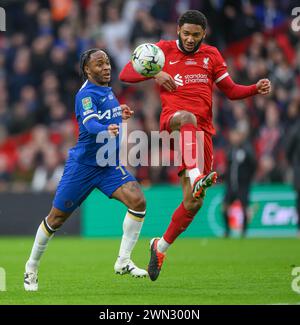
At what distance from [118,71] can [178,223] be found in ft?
37.5

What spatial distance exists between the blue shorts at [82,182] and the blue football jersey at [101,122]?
0.07 m

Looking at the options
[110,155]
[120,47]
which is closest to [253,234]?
[120,47]

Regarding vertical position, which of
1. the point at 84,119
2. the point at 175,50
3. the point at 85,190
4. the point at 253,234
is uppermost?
the point at 175,50

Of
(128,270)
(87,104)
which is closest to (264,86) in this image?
(87,104)

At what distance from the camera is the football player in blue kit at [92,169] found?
10148mm

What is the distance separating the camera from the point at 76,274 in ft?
39.4

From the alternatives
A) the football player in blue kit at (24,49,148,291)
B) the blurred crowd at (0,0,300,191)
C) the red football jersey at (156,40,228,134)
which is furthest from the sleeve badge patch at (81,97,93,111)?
the blurred crowd at (0,0,300,191)

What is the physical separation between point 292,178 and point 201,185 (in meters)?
10.5

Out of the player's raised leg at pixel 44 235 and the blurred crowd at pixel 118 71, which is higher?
the blurred crowd at pixel 118 71

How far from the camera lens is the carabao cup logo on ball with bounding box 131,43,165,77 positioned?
10.5 metres

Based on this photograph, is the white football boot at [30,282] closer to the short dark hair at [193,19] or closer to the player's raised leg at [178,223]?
the player's raised leg at [178,223]

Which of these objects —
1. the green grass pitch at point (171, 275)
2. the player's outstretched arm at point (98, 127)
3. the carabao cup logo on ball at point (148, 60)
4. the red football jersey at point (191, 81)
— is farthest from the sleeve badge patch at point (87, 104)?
the green grass pitch at point (171, 275)

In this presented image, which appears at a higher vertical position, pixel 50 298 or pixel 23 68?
pixel 23 68

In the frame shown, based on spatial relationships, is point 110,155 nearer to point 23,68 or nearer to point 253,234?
point 253,234
